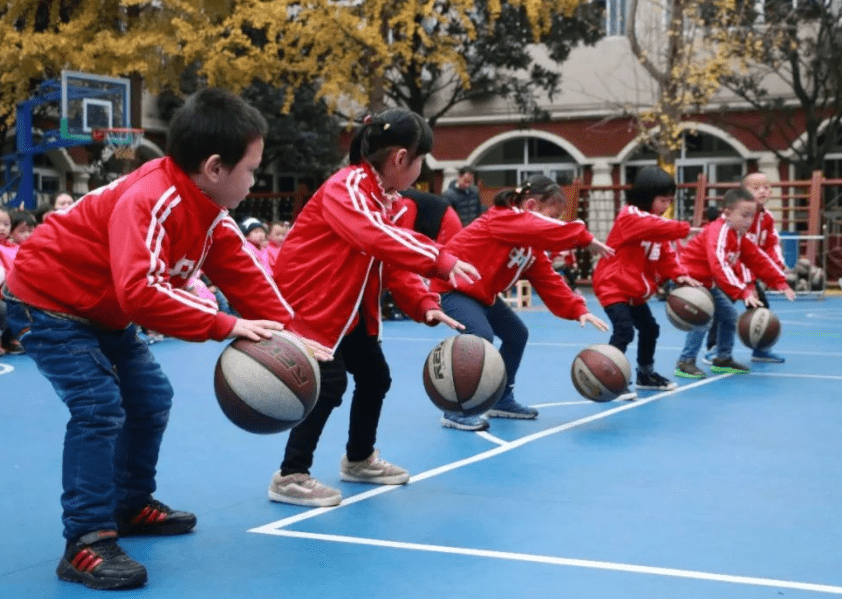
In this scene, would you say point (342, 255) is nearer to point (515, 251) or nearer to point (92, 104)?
point (515, 251)

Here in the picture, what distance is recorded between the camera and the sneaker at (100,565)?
13.8 feet

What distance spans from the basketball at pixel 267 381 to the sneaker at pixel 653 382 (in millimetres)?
5291

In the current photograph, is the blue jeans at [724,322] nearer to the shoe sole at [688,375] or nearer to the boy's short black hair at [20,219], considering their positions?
the shoe sole at [688,375]

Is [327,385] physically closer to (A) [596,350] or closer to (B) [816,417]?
(A) [596,350]

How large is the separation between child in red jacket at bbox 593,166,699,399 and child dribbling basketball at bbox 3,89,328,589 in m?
5.20

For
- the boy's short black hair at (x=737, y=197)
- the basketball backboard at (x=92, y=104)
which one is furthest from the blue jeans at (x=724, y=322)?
the basketball backboard at (x=92, y=104)

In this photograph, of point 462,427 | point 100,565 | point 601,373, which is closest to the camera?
point 100,565

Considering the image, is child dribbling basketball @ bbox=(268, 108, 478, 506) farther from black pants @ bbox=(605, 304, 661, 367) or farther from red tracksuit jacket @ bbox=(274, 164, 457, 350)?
black pants @ bbox=(605, 304, 661, 367)

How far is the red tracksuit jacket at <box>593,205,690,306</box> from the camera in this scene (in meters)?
9.22

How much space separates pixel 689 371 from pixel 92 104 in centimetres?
1456

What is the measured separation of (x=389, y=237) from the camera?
17.4ft

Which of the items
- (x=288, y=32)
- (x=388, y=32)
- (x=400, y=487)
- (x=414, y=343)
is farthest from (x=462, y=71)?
(x=400, y=487)

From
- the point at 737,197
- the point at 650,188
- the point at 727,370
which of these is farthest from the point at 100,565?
the point at 737,197

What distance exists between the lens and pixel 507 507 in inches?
214
